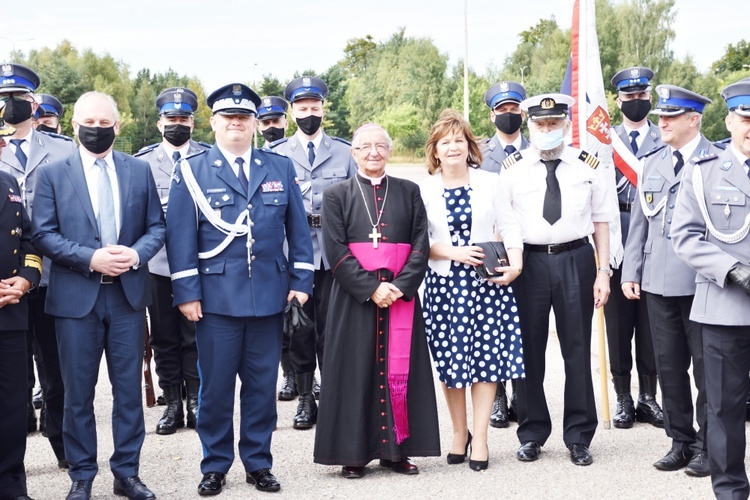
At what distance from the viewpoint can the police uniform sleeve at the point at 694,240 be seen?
4637mm

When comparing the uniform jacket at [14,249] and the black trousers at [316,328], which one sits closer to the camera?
the uniform jacket at [14,249]

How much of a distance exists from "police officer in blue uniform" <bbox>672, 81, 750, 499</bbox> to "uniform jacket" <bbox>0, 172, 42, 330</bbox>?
351cm

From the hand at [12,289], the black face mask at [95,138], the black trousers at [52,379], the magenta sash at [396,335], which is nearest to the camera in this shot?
the hand at [12,289]

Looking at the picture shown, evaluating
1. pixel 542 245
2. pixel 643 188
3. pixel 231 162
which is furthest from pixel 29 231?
pixel 643 188

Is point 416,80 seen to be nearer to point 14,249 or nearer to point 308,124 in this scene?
point 308,124

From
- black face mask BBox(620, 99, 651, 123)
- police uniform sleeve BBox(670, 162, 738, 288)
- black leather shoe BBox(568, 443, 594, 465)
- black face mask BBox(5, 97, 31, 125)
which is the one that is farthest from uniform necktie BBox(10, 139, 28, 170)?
black face mask BBox(620, 99, 651, 123)

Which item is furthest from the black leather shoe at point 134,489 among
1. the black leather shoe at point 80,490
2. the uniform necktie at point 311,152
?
the uniform necktie at point 311,152

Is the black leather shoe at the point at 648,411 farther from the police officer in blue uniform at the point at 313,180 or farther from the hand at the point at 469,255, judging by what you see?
the police officer in blue uniform at the point at 313,180

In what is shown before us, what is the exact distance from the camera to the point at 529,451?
5.77 metres

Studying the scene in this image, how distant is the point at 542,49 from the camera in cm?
7750

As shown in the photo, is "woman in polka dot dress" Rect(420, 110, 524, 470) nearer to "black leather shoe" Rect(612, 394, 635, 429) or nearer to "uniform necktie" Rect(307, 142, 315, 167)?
"black leather shoe" Rect(612, 394, 635, 429)

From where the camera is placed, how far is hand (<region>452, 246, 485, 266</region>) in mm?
5517

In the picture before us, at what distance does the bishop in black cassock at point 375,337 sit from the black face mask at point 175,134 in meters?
1.89

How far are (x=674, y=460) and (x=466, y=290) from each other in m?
1.63
